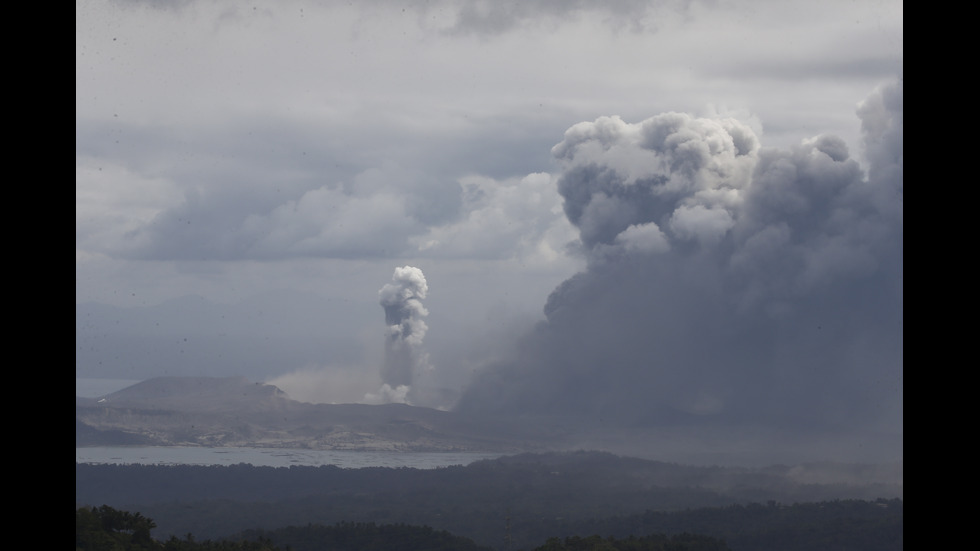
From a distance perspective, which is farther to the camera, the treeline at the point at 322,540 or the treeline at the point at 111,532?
the treeline at the point at 322,540

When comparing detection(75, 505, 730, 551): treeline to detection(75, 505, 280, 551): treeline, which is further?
detection(75, 505, 730, 551): treeline

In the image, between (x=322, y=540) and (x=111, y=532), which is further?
(x=322, y=540)

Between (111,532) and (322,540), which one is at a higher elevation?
(111,532)

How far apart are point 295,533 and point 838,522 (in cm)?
11654
